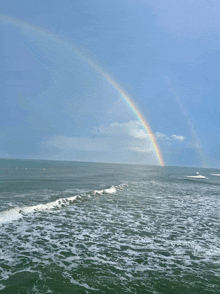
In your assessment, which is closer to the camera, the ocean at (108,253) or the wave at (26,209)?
the ocean at (108,253)

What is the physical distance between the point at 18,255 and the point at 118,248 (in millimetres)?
4684

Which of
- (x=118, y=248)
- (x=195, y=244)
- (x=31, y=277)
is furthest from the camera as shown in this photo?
(x=195, y=244)

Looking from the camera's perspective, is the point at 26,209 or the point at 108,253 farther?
the point at 26,209

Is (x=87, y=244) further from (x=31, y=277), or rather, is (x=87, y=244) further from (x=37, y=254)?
(x=31, y=277)

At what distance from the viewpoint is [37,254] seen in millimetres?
9633

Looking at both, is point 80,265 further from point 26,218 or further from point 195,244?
point 26,218

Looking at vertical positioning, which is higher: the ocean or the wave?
the ocean

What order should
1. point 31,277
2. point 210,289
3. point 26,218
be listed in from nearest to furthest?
1. point 210,289
2. point 31,277
3. point 26,218

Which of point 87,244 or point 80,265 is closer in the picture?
point 80,265

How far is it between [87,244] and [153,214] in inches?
345

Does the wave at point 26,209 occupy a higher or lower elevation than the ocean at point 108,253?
lower

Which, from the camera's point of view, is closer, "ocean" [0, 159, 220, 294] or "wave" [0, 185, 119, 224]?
"ocean" [0, 159, 220, 294]

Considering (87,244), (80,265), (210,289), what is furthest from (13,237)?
(210,289)

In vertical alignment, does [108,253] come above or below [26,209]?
above
